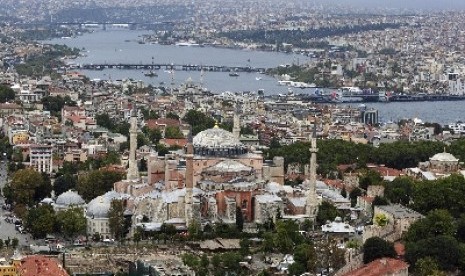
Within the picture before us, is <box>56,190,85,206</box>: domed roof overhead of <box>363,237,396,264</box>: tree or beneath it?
beneath

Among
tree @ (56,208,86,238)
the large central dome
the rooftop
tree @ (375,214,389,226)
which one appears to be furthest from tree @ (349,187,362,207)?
tree @ (56,208,86,238)

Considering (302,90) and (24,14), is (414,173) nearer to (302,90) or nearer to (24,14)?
(302,90)

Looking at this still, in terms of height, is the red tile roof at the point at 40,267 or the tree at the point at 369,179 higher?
the red tile roof at the point at 40,267

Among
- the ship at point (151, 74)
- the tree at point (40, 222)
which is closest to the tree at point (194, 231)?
the tree at point (40, 222)

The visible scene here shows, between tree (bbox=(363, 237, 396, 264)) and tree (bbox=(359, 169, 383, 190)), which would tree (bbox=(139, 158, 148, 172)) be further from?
tree (bbox=(363, 237, 396, 264))

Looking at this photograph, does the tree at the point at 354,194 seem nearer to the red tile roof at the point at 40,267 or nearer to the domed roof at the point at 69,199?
the domed roof at the point at 69,199

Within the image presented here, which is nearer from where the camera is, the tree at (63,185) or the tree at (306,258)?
the tree at (306,258)
